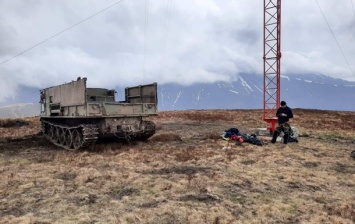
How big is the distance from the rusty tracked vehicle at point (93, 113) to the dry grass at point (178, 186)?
95 cm

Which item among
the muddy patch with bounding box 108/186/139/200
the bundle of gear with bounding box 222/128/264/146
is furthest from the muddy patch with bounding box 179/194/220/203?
the bundle of gear with bounding box 222/128/264/146

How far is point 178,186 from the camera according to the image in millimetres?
8336

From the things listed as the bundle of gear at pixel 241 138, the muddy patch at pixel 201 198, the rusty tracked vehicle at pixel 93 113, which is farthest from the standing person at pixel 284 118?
the muddy patch at pixel 201 198

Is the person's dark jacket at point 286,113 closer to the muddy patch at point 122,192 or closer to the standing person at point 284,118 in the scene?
the standing person at point 284,118

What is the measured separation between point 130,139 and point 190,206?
9415 millimetres

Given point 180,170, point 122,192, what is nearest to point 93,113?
point 180,170

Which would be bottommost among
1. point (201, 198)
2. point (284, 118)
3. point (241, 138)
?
point (201, 198)

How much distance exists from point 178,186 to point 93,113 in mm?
6557

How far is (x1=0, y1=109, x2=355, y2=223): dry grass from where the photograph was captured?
6461 millimetres

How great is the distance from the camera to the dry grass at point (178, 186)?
6461 mm

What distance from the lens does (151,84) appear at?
16.7m

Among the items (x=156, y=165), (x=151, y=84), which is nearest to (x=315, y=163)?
(x=156, y=165)

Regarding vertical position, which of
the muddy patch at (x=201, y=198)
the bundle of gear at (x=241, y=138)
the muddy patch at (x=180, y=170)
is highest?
the bundle of gear at (x=241, y=138)

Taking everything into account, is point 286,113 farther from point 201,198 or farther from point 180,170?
point 201,198
